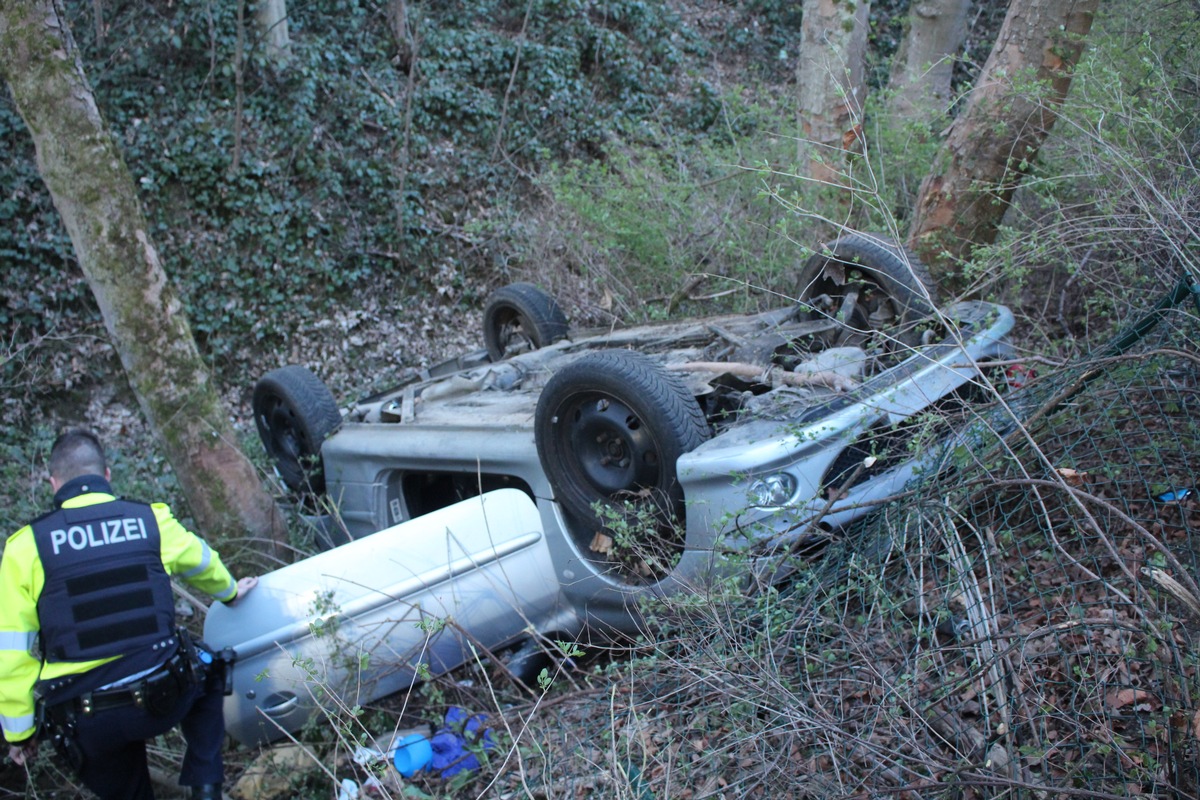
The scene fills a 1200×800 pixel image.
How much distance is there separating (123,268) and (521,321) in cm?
247

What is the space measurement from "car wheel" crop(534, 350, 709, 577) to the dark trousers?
1.73 meters

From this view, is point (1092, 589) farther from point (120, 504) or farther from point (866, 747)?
point (120, 504)

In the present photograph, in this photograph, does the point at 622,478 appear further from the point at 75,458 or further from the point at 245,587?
the point at 75,458

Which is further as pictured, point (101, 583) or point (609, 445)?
point (609, 445)

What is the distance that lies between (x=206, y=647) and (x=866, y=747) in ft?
8.82

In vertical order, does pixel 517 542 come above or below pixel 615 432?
below

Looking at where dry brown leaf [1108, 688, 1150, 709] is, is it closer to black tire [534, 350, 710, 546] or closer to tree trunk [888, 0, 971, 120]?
black tire [534, 350, 710, 546]

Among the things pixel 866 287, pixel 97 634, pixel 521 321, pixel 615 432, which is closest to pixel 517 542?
pixel 615 432

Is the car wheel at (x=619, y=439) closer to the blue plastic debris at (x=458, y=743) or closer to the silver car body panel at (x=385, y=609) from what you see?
the silver car body panel at (x=385, y=609)

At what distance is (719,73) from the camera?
13711 mm

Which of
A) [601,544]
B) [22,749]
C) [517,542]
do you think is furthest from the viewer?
[517,542]

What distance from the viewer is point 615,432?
143 inches

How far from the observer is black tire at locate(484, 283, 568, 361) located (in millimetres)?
5977

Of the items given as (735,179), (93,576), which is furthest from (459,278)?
(93,576)
